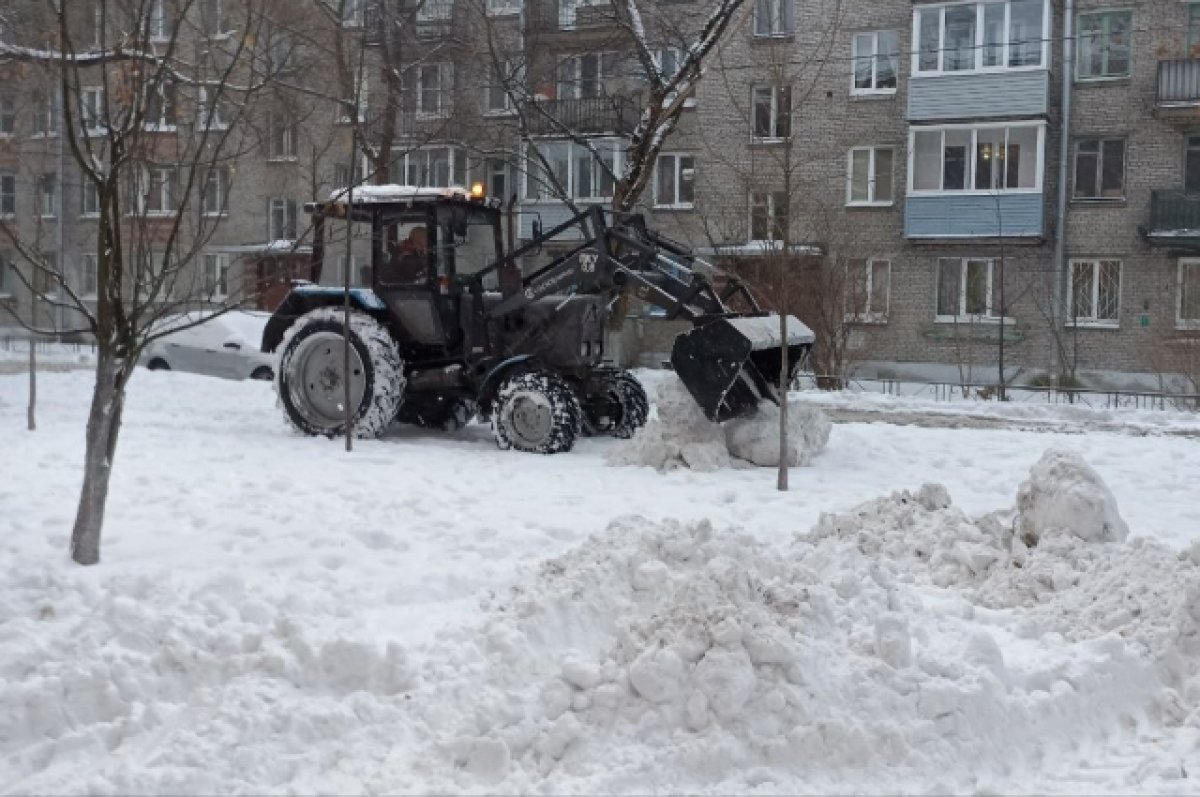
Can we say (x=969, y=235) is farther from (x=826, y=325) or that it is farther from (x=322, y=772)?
(x=322, y=772)

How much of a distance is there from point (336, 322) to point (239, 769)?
8.96 metres

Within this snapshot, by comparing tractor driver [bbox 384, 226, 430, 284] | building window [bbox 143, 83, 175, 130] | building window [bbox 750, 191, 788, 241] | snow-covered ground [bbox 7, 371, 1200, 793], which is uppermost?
building window [bbox 750, 191, 788, 241]

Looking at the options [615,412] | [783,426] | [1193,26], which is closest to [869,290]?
[1193,26]

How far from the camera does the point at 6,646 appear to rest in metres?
5.34

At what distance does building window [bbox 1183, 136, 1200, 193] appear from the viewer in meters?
28.8

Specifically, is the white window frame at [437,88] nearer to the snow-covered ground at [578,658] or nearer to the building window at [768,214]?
the building window at [768,214]

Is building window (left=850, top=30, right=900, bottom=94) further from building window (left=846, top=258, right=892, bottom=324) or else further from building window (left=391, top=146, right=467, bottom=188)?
building window (left=391, top=146, right=467, bottom=188)

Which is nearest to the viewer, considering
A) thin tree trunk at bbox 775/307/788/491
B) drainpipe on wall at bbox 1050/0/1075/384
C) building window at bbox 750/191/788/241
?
thin tree trunk at bbox 775/307/788/491

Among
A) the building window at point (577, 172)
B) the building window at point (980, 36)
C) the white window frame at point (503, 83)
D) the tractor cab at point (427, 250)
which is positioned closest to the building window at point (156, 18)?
the tractor cab at point (427, 250)

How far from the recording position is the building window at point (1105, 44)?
29.2 metres

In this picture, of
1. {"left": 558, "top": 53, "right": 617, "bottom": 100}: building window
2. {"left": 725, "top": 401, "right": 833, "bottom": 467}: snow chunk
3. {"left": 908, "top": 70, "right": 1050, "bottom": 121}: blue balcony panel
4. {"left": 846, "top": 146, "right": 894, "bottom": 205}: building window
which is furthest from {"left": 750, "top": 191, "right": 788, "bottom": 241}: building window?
{"left": 558, "top": 53, "right": 617, "bottom": 100}: building window

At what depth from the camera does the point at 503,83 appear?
71.8 ft

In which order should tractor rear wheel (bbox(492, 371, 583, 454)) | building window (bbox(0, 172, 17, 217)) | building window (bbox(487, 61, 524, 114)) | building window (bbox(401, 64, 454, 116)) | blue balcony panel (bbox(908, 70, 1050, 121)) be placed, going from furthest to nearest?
1. blue balcony panel (bbox(908, 70, 1050, 121))
2. building window (bbox(401, 64, 454, 116))
3. building window (bbox(487, 61, 524, 114))
4. tractor rear wheel (bbox(492, 371, 583, 454))
5. building window (bbox(0, 172, 17, 217))

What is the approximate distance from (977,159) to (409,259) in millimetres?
19812
